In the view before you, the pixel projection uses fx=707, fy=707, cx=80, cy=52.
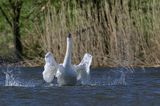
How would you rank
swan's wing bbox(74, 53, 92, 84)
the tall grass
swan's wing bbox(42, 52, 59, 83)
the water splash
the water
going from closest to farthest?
1. the water
2. swan's wing bbox(42, 52, 59, 83)
3. swan's wing bbox(74, 53, 92, 84)
4. the water splash
5. the tall grass

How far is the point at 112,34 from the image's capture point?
76.5 ft

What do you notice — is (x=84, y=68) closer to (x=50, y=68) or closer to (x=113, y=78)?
(x=50, y=68)

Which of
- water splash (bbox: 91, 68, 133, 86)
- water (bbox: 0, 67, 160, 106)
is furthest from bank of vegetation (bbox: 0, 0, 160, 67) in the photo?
water (bbox: 0, 67, 160, 106)

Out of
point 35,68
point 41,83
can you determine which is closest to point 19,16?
point 35,68

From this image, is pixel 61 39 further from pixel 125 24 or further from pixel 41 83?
pixel 41 83

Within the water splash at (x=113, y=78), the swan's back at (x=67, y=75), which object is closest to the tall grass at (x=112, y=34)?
the water splash at (x=113, y=78)

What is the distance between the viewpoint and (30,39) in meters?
28.4

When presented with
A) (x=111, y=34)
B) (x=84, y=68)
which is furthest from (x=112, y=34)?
(x=84, y=68)

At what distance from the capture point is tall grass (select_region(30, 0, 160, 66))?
75.5ft

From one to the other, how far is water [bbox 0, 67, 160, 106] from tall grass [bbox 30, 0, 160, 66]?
2135 mm

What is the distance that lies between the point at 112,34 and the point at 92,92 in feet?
25.8

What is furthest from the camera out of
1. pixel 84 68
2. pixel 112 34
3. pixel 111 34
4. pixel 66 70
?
pixel 111 34

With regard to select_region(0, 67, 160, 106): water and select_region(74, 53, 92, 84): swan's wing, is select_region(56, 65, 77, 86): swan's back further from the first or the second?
select_region(74, 53, 92, 84): swan's wing

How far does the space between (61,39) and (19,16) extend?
30.1 feet
